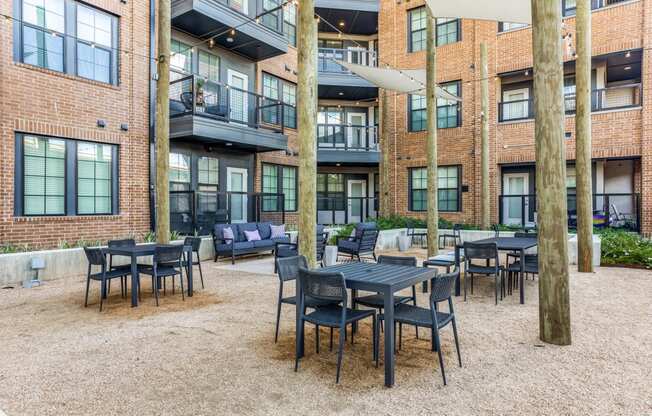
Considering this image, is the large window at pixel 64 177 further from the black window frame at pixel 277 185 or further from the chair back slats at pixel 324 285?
the chair back slats at pixel 324 285

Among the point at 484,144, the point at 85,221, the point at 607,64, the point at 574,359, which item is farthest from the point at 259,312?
the point at 607,64

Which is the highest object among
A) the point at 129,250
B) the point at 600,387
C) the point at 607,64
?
the point at 607,64

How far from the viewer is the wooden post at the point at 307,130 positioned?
589 centimetres

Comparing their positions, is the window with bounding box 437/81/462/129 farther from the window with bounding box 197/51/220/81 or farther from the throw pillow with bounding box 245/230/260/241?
the throw pillow with bounding box 245/230/260/241

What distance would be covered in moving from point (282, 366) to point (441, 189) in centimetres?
1332

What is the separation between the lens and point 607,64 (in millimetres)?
13750

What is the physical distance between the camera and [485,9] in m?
8.45

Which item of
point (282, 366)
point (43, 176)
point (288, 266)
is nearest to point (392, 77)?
point (288, 266)

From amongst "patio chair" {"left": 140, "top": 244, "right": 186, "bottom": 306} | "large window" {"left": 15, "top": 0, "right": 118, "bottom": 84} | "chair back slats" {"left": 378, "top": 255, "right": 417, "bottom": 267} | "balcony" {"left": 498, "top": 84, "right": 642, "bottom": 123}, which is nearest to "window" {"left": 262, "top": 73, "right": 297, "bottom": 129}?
"large window" {"left": 15, "top": 0, "right": 118, "bottom": 84}

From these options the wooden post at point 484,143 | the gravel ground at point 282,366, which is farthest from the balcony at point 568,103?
the gravel ground at point 282,366

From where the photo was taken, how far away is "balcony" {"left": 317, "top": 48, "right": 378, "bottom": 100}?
16172 millimetres

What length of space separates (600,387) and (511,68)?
13368mm

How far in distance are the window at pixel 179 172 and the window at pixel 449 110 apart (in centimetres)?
936

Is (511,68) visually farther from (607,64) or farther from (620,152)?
(620,152)
